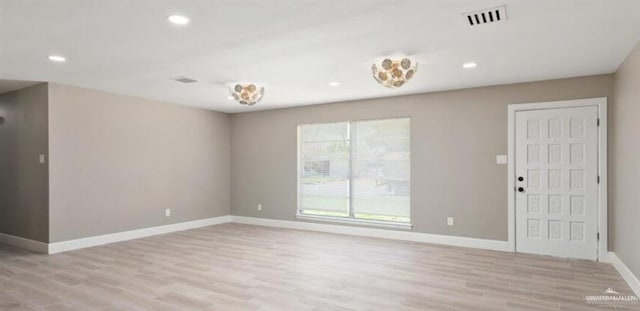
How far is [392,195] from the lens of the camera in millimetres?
6086

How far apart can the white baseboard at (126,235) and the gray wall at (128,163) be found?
0.08 meters

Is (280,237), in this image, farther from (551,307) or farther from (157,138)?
(551,307)

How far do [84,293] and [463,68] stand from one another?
15.0ft

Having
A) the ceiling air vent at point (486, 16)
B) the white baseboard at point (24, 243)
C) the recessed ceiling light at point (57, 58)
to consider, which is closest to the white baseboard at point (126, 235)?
the white baseboard at point (24, 243)

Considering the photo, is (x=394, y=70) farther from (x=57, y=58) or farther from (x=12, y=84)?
(x=12, y=84)

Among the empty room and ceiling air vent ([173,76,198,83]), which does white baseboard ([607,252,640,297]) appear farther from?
ceiling air vent ([173,76,198,83])

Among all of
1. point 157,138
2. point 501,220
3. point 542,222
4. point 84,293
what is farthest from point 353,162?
point 84,293

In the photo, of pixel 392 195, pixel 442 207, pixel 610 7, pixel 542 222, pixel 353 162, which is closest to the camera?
→ pixel 610 7

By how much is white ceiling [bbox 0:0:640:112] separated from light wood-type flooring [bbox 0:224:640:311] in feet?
7.53

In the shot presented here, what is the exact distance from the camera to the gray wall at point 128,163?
203 inches

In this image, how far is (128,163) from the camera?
5973 millimetres

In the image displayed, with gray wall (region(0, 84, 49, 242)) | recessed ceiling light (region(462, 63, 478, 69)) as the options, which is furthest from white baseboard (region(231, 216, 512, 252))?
gray wall (region(0, 84, 49, 242))

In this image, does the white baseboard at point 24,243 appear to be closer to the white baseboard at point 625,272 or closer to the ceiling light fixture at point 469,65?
the ceiling light fixture at point 469,65

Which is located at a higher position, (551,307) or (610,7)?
(610,7)
